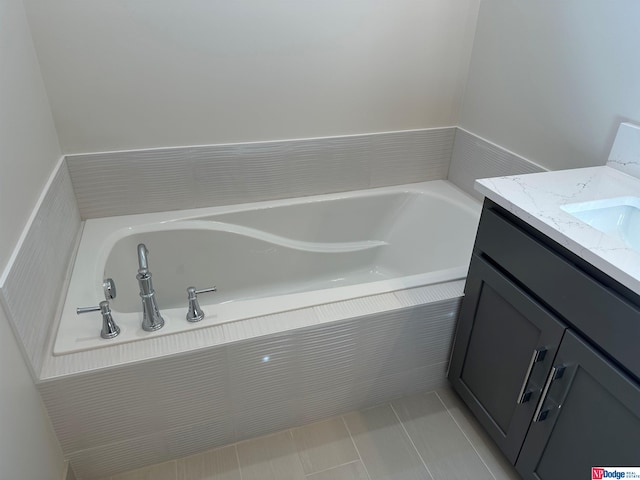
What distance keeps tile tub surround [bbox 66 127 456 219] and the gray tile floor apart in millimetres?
1012

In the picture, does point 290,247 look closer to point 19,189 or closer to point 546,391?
point 19,189

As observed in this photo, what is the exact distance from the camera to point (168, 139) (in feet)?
5.85

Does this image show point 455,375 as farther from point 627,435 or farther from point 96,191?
point 96,191

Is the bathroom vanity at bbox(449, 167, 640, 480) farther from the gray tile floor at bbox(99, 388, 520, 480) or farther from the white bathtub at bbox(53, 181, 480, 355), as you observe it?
the white bathtub at bbox(53, 181, 480, 355)

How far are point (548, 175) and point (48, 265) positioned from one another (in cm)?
158

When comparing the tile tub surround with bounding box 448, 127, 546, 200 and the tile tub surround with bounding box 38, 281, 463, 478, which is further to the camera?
the tile tub surround with bounding box 448, 127, 546, 200

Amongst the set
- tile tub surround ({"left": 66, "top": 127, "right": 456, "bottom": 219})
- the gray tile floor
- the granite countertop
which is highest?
the granite countertop

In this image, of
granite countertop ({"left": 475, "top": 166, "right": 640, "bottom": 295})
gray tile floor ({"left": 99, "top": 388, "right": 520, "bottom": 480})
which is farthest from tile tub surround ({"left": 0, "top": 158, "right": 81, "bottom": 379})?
granite countertop ({"left": 475, "top": 166, "right": 640, "bottom": 295})

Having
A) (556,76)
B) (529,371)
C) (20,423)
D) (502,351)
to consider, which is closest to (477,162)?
(556,76)

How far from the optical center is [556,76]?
1.58 meters

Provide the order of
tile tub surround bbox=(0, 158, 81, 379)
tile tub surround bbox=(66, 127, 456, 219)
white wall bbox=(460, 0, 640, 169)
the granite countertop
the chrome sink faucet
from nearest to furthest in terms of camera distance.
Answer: the granite countertop, tile tub surround bbox=(0, 158, 81, 379), the chrome sink faucet, white wall bbox=(460, 0, 640, 169), tile tub surround bbox=(66, 127, 456, 219)

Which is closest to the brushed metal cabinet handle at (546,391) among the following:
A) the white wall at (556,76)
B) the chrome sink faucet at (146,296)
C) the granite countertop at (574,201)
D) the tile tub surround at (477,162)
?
the granite countertop at (574,201)

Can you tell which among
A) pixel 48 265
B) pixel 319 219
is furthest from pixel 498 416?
pixel 48 265

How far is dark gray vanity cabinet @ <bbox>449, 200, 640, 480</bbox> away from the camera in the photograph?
3.18ft
